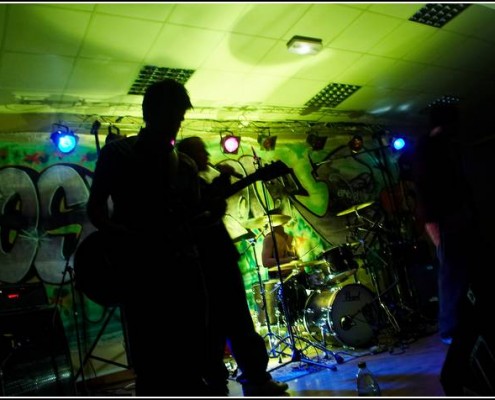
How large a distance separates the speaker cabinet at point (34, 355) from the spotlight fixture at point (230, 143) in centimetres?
368

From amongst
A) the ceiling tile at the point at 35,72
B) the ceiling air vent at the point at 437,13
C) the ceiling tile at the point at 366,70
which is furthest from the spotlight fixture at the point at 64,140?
the ceiling air vent at the point at 437,13

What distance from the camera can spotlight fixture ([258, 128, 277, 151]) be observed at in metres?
6.93

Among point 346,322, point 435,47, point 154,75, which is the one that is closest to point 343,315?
point 346,322

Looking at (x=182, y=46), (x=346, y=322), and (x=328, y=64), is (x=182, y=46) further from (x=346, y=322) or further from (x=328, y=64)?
(x=346, y=322)

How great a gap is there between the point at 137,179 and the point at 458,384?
6.91 feet

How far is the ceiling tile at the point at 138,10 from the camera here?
3672mm

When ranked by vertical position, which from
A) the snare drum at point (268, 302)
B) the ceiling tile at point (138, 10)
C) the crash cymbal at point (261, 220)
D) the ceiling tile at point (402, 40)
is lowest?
the snare drum at point (268, 302)

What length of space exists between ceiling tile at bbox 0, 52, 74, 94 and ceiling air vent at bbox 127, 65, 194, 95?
828mm

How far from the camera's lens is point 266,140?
692 centimetres

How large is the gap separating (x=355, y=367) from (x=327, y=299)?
1.00m

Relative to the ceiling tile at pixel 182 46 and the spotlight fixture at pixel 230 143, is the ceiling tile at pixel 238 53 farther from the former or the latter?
the spotlight fixture at pixel 230 143

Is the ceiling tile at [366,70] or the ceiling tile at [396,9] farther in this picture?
the ceiling tile at [366,70]

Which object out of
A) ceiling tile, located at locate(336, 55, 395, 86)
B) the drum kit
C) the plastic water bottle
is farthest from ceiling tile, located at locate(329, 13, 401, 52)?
the plastic water bottle

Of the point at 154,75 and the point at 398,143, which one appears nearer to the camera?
the point at 154,75
